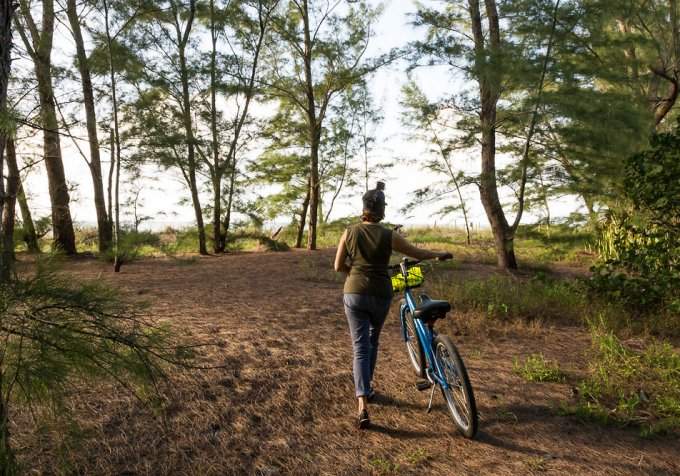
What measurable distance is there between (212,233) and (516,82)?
9843 mm

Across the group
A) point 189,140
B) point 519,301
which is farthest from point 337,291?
point 189,140

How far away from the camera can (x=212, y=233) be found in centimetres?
1495

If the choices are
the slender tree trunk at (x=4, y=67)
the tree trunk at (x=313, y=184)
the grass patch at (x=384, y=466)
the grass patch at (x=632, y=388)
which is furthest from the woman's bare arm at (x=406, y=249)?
the tree trunk at (x=313, y=184)

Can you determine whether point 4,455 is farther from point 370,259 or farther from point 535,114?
point 535,114

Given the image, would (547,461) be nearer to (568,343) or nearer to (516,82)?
(568,343)

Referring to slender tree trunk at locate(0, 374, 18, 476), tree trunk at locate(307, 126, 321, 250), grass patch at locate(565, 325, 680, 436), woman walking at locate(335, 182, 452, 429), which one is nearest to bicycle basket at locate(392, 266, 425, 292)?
woman walking at locate(335, 182, 452, 429)

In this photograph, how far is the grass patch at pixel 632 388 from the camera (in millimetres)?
4090

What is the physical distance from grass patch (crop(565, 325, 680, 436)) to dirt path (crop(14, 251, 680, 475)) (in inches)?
6.7

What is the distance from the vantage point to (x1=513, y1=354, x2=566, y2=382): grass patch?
4.87 metres

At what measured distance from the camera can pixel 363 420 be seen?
3.88 meters

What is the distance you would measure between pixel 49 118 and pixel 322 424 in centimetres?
885

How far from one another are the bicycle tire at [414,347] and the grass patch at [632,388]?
1348 millimetres

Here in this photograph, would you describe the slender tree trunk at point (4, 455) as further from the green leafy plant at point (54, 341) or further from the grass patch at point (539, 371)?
the grass patch at point (539, 371)

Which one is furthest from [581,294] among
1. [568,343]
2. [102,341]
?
[102,341]
